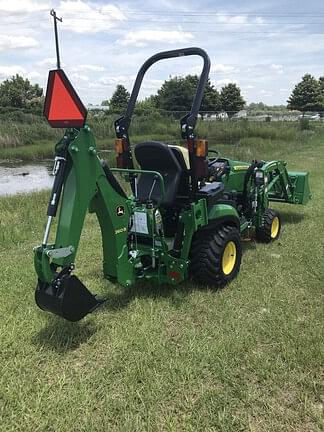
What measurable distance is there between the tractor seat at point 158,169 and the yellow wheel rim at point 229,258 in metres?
0.77

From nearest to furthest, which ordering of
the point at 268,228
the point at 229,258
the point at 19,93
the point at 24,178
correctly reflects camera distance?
1. the point at 229,258
2. the point at 268,228
3. the point at 24,178
4. the point at 19,93

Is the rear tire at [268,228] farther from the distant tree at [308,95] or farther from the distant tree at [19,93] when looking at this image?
the distant tree at [308,95]

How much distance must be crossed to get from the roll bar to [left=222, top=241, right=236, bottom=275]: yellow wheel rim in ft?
4.17

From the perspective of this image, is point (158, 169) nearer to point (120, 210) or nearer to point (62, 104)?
point (120, 210)

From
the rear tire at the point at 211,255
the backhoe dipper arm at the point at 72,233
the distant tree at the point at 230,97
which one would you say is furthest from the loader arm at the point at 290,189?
the distant tree at the point at 230,97

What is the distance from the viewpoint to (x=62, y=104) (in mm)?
2988

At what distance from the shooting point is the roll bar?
3764 millimetres

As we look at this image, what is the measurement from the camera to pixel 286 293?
417cm

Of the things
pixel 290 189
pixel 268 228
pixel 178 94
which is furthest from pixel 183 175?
Answer: pixel 178 94

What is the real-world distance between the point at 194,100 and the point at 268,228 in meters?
2.45

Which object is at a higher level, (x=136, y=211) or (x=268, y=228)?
(x=136, y=211)

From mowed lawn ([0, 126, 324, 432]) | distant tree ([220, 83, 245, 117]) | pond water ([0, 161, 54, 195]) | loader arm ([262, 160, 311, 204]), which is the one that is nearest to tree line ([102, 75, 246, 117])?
distant tree ([220, 83, 245, 117])

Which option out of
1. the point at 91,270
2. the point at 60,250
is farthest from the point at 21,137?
the point at 60,250

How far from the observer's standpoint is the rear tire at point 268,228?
5.68m
